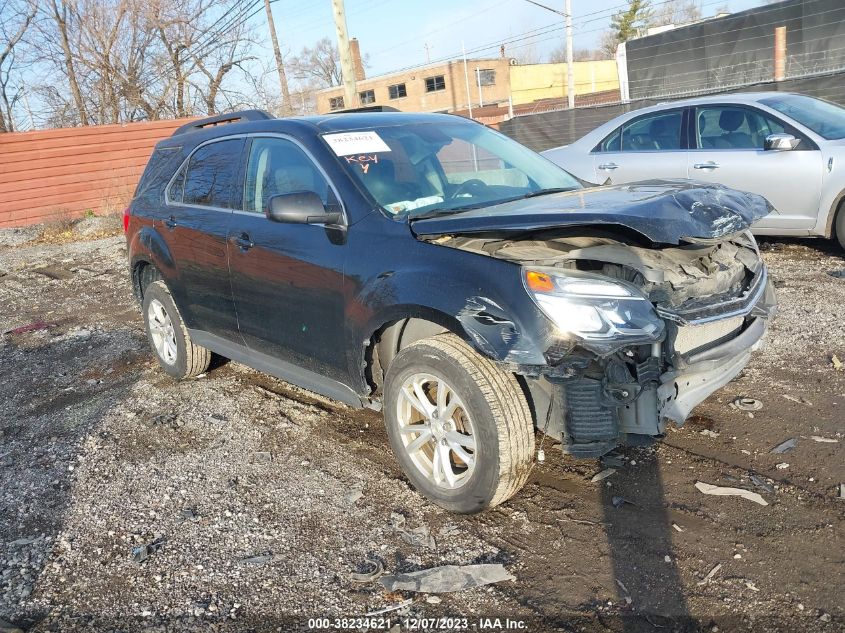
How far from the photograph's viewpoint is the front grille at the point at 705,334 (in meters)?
3.10

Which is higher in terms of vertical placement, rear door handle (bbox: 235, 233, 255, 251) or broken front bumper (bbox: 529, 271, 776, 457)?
rear door handle (bbox: 235, 233, 255, 251)

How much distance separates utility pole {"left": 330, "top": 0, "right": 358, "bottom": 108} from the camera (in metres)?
14.3

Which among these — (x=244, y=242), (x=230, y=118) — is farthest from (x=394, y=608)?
(x=230, y=118)

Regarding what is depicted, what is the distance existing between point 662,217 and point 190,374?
3954 mm

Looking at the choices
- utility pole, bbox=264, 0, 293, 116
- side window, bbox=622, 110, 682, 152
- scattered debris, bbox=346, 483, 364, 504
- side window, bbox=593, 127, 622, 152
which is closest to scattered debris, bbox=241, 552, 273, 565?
scattered debris, bbox=346, 483, 364, 504

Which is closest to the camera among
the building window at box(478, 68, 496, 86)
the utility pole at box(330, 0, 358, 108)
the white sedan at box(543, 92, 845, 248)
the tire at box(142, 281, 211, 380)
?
the tire at box(142, 281, 211, 380)

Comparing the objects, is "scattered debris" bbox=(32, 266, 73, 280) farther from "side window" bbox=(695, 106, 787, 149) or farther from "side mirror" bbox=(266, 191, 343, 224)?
"side window" bbox=(695, 106, 787, 149)

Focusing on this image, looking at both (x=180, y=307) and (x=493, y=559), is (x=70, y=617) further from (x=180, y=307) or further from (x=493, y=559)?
(x=180, y=307)

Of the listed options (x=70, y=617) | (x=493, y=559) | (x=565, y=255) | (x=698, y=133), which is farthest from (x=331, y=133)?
(x=698, y=133)

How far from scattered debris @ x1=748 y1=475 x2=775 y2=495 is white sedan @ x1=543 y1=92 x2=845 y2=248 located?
152 inches

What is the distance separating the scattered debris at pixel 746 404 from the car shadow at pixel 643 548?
806mm

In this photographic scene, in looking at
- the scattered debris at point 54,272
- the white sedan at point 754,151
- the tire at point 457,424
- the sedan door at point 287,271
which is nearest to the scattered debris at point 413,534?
the tire at point 457,424

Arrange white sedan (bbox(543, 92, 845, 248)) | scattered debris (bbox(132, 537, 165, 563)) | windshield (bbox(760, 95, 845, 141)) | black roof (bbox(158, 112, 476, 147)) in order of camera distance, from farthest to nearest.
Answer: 1. windshield (bbox(760, 95, 845, 141))
2. white sedan (bbox(543, 92, 845, 248))
3. black roof (bbox(158, 112, 476, 147))
4. scattered debris (bbox(132, 537, 165, 563))

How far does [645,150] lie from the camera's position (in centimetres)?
806
